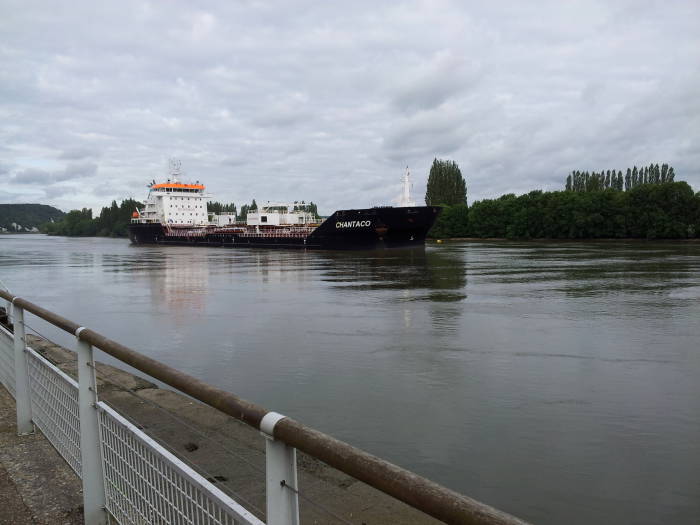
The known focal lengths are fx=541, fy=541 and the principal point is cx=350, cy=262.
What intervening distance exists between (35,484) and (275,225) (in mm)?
63489

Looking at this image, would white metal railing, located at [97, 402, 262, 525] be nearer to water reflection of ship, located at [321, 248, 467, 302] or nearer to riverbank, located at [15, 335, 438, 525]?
riverbank, located at [15, 335, 438, 525]

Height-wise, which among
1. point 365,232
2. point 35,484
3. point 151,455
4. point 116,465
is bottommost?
point 35,484

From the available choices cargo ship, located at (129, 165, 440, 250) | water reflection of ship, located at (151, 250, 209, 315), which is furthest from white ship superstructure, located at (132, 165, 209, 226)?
water reflection of ship, located at (151, 250, 209, 315)

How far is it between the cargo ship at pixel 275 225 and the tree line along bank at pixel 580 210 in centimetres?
3512

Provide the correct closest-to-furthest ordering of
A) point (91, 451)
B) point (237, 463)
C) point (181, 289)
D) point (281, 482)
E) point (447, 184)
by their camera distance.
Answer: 1. point (281, 482)
2. point (91, 451)
3. point (237, 463)
4. point (181, 289)
5. point (447, 184)

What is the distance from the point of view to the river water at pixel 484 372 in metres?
5.34

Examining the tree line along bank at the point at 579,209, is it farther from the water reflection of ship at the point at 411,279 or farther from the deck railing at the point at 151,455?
the deck railing at the point at 151,455

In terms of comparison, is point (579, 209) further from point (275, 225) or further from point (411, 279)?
point (411, 279)

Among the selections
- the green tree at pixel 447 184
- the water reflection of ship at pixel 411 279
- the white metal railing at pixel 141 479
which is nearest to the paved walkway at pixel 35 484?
the white metal railing at pixel 141 479

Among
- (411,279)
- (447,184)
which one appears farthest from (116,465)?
(447,184)

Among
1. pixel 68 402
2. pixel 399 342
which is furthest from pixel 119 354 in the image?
pixel 399 342

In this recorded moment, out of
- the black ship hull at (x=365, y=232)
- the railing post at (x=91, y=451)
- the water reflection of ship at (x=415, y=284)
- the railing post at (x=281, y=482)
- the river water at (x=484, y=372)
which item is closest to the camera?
the railing post at (x=281, y=482)

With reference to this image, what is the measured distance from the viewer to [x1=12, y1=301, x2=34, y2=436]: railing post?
490 cm

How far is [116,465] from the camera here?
3328mm
